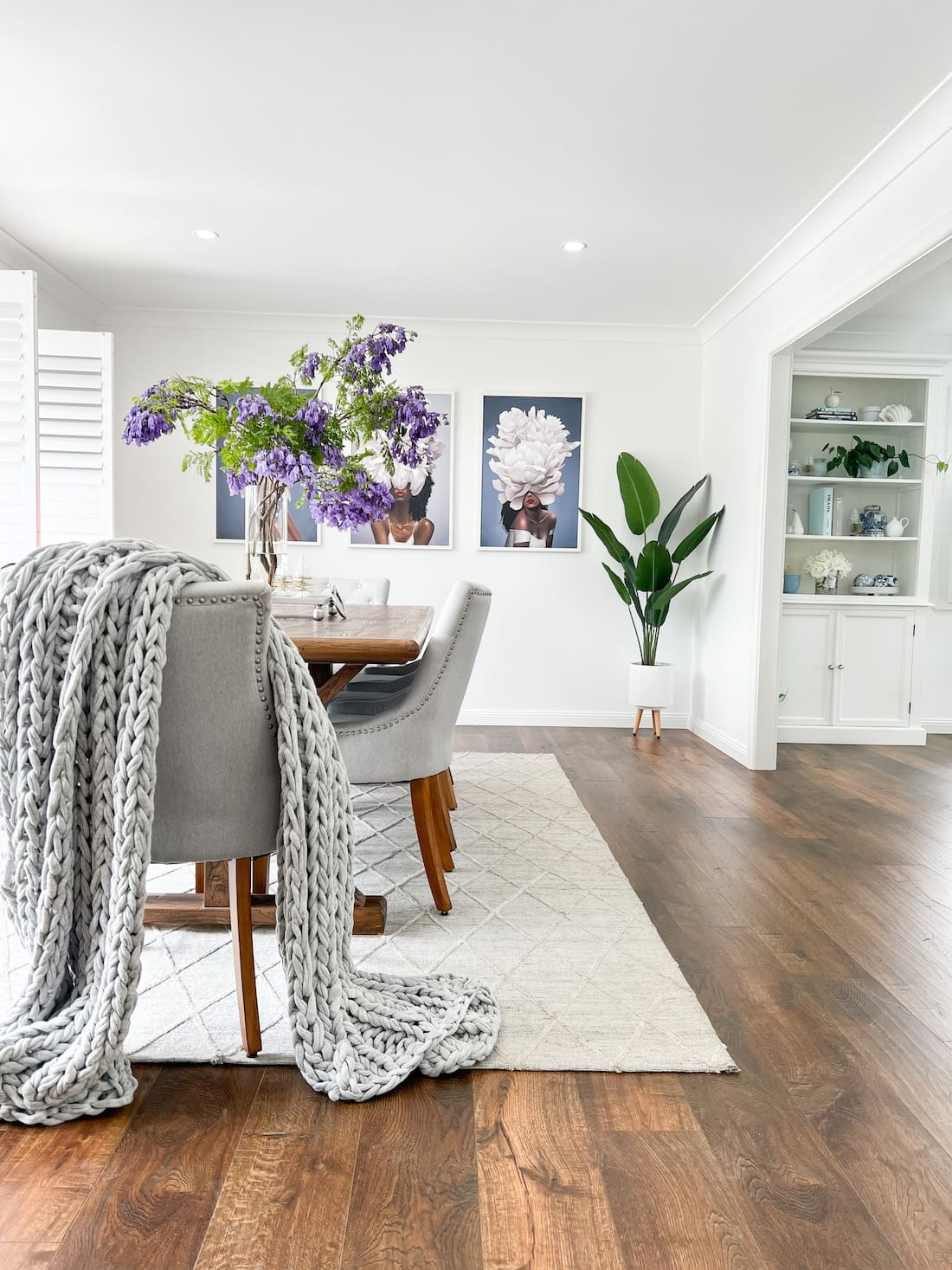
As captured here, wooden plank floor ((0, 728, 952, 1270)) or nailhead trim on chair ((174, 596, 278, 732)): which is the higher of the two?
nailhead trim on chair ((174, 596, 278, 732))

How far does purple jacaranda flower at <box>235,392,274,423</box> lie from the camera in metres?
2.38

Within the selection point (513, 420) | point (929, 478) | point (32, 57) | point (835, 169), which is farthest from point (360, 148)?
point (929, 478)

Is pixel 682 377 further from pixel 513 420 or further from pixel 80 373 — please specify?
pixel 80 373

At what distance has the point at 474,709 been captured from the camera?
553 cm

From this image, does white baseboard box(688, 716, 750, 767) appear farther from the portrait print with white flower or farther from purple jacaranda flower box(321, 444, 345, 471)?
purple jacaranda flower box(321, 444, 345, 471)

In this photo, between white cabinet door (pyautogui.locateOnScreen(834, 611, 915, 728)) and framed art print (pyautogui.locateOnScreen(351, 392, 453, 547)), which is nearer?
white cabinet door (pyautogui.locateOnScreen(834, 611, 915, 728))

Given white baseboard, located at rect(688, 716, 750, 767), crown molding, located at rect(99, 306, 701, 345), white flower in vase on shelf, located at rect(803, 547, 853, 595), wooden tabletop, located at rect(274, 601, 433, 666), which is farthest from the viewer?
crown molding, located at rect(99, 306, 701, 345)

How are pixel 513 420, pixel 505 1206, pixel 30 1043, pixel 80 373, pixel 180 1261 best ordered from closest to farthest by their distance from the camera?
pixel 180 1261 → pixel 505 1206 → pixel 30 1043 → pixel 80 373 → pixel 513 420

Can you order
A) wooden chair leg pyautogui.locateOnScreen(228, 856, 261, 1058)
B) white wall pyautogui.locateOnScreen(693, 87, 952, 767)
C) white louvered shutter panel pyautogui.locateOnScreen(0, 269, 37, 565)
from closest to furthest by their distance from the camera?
1. wooden chair leg pyautogui.locateOnScreen(228, 856, 261, 1058)
2. white wall pyautogui.locateOnScreen(693, 87, 952, 767)
3. white louvered shutter panel pyautogui.locateOnScreen(0, 269, 37, 565)

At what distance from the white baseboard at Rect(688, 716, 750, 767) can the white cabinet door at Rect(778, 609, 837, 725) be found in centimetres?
39

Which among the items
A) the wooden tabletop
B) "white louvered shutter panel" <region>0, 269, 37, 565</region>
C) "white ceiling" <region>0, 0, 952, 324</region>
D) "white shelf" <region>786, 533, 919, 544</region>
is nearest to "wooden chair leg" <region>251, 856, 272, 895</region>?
the wooden tabletop

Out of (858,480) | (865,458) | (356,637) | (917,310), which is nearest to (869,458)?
(865,458)

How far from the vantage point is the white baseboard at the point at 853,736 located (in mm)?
5078

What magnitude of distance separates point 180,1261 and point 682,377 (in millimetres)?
5113
